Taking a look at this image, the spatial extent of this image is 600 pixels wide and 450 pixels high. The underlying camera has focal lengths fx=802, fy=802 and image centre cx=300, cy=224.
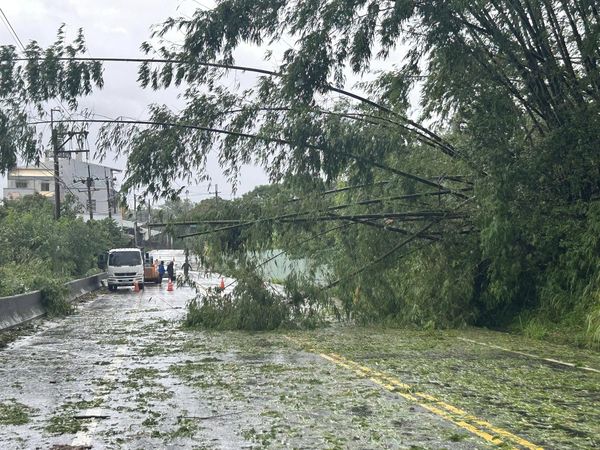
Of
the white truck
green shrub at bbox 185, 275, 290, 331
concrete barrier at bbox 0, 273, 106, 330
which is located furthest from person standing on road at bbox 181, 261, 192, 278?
the white truck

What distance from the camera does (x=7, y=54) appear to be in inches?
745

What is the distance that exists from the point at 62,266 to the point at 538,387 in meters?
34.6

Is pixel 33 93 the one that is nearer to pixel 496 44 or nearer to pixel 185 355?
pixel 185 355

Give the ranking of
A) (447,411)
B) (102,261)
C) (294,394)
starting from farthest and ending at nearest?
(102,261) → (294,394) → (447,411)

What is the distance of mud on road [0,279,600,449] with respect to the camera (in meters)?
7.73

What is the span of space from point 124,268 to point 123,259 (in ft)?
1.95

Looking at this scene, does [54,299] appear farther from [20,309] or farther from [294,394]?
[294,394]

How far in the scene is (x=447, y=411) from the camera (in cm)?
894

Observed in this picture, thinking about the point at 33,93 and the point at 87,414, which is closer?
the point at 87,414

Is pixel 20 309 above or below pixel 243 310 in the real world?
above

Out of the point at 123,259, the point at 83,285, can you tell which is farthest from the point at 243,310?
the point at 123,259

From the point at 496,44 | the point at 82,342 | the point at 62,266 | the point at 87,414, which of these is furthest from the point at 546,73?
the point at 62,266

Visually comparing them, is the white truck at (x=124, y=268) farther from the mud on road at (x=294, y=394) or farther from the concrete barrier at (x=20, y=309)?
Result: the mud on road at (x=294, y=394)

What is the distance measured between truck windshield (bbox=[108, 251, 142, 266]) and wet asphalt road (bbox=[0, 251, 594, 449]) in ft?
93.8
